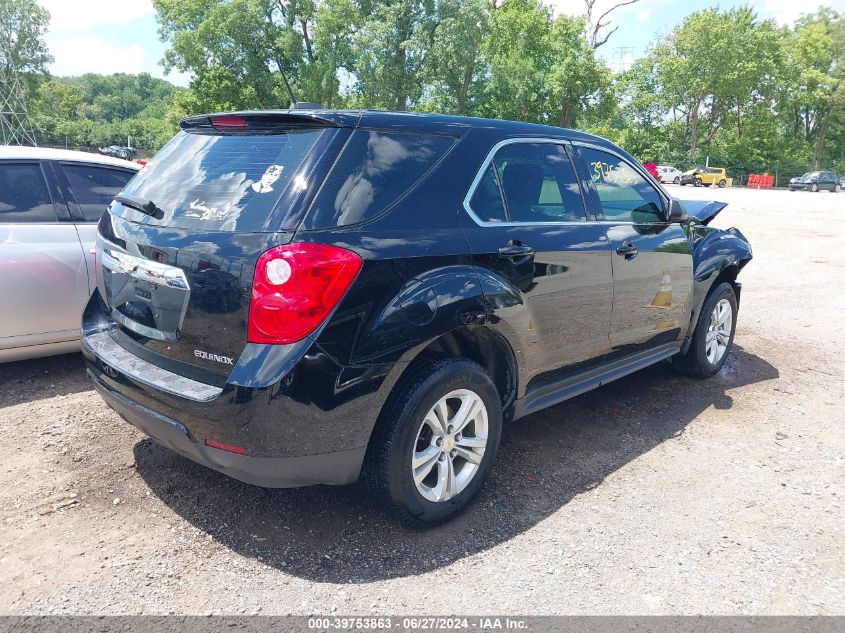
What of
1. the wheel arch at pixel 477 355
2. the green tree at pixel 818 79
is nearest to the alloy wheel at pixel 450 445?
the wheel arch at pixel 477 355

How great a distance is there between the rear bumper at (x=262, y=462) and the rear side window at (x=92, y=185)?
2580 mm

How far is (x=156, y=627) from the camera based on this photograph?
230 centimetres

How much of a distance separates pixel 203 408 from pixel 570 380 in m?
2.15

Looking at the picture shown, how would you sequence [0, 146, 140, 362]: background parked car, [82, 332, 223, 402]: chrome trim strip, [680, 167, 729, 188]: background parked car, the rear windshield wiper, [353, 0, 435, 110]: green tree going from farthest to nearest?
[680, 167, 729, 188]: background parked car
[353, 0, 435, 110]: green tree
[0, 146, 140, 362]: background parked car
the rear windshield wiper
[82, 332, 223, 402]: chrome trim strip

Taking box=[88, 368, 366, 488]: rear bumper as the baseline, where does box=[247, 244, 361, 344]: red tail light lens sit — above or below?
above

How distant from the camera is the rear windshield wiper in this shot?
2863mm

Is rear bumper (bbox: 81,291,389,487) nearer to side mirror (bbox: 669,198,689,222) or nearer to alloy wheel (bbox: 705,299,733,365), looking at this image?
side mirror (bbox: 669,198,689,222)

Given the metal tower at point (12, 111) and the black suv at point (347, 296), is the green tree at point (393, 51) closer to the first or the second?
the black suv at point (347, 296)

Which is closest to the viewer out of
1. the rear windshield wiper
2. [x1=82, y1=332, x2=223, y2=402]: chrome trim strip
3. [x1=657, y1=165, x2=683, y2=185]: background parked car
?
[x1=82, y1=332, x2=223, y2=402]: chrome trim strip

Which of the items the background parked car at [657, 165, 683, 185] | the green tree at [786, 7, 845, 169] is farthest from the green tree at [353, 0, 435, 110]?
the green tree at [786, 7, 845, 169]

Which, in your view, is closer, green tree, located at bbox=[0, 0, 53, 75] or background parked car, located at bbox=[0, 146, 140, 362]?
background parked car, located at bbox=[0, 146, 140, 362]

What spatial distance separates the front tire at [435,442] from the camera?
2.70 metres

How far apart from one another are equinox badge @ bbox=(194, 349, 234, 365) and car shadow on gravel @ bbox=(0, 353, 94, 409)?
2395 mm

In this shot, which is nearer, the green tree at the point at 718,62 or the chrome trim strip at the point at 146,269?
the chrome trim strip at the point at 146,269
